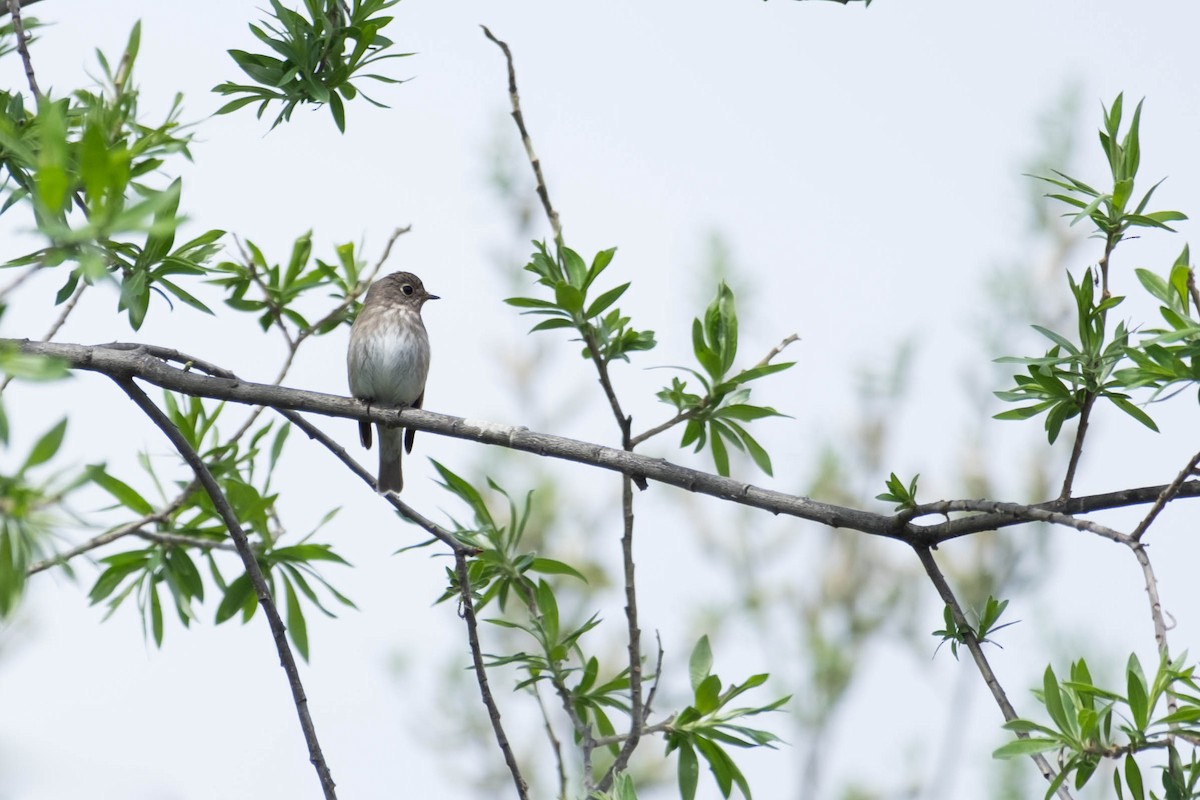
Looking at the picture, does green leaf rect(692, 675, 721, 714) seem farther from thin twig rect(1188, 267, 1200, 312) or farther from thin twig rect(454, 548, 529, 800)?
thin twig rect(1188, 267, 1200, 312)

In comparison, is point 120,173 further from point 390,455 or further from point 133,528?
point 390,455

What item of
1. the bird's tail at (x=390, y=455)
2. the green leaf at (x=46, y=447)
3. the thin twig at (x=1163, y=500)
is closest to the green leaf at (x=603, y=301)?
the thin twig at (x=1163, y=500)

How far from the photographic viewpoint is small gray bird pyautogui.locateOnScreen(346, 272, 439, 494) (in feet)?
23.1

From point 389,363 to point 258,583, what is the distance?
137 inches

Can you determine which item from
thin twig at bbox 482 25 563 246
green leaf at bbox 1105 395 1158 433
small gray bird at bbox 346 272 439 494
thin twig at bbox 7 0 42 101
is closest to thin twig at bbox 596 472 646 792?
thin twig at bbox 482 25 563 246

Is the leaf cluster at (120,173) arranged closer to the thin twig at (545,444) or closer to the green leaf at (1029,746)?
the thin twig at (545,444)

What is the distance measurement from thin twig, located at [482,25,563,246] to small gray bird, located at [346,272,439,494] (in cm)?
354

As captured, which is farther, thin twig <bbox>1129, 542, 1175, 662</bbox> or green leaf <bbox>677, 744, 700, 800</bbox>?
green leaf <bbox>677, 744, 700, 800</bbox>

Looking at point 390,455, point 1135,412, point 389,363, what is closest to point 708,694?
point 1135,412

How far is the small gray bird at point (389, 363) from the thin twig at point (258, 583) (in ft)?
10.6

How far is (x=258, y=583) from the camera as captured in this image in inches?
143

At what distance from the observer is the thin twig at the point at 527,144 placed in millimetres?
3369

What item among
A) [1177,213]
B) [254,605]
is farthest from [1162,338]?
[254,605]

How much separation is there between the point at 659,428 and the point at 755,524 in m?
7.77
